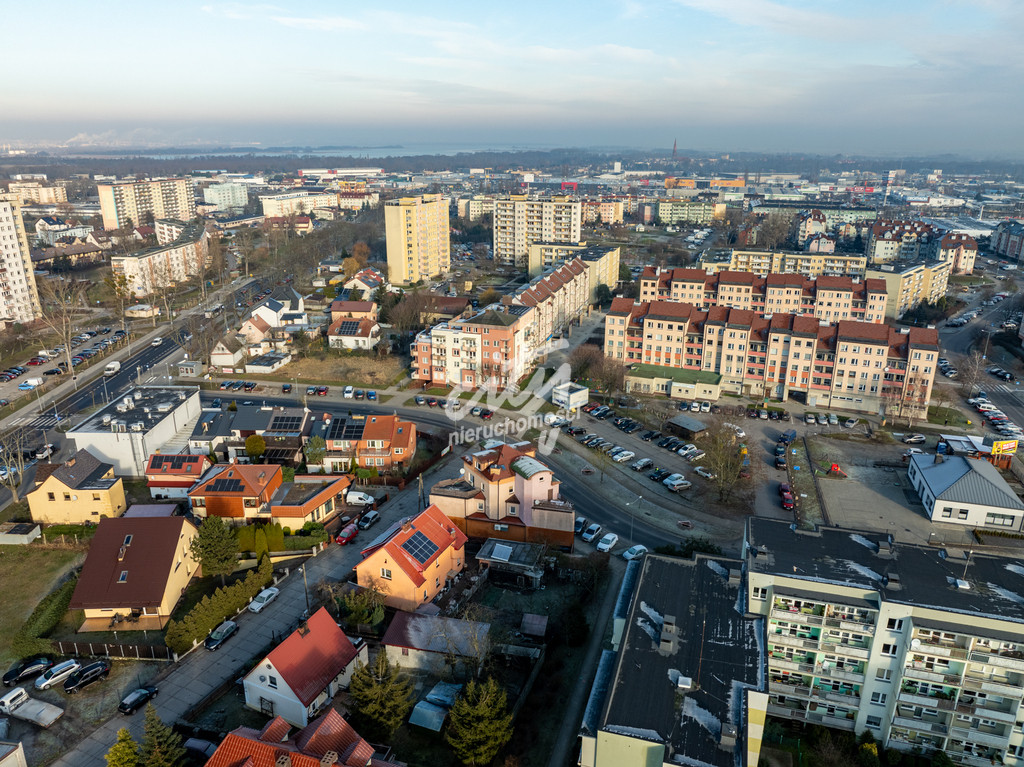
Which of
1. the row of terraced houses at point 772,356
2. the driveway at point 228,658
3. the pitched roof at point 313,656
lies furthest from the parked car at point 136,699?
the row of terraced houses at point 772,356

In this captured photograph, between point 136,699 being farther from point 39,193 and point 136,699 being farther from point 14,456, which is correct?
point 39,193

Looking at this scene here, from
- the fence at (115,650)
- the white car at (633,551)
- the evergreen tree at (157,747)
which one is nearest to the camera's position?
the evergreen tree at (157,747)

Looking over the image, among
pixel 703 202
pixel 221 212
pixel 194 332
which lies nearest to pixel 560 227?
pixel 194 332

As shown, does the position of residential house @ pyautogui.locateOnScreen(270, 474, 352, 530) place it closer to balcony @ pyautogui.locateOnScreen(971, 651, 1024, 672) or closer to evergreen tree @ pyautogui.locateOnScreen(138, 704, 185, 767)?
evergreen tree @ pyautogui.locateOnScreen(138, 704, 185, 767)

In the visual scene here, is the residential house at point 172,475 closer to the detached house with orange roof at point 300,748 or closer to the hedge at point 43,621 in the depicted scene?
the hedge at point 43,621

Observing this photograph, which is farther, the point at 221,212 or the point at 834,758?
the point at 221,212

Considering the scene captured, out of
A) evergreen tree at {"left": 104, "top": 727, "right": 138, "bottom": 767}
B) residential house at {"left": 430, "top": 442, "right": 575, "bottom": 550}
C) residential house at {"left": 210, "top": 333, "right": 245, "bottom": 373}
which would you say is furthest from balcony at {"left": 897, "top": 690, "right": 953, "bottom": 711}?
residential house at {"left": 210, "top": 333, "right": 245, "bottom": 373}

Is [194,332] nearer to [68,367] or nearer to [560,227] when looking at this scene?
[68,367]
